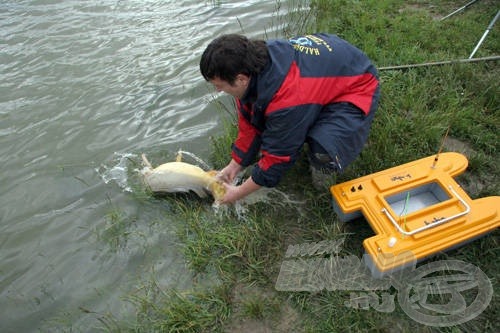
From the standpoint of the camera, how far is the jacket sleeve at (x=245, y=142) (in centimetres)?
278

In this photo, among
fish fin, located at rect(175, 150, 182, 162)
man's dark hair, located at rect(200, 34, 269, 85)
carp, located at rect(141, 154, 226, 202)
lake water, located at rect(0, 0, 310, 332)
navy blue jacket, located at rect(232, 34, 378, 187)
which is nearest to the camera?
man's dark hair, located at rect(200, 34, 269, 85)

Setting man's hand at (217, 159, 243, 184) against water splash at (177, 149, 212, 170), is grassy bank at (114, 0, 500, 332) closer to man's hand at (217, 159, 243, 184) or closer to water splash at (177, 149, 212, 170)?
water splash at (177, 149, 212, 170)

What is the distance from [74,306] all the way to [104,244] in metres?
0.52

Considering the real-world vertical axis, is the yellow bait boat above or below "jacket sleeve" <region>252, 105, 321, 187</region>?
below

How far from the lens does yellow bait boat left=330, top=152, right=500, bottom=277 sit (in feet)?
7.14

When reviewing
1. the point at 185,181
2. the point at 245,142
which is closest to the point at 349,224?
the point at 245,142

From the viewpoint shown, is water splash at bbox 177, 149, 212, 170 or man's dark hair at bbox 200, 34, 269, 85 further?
water splash at bbox 177, 149, 212, 170

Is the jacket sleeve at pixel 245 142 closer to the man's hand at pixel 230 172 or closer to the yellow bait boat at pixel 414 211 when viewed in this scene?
the man's hand at pixel 230 172

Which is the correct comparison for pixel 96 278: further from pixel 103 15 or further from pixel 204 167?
pixel 103 15

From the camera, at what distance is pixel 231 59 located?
2096 mm

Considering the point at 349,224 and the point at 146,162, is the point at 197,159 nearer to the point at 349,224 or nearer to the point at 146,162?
the point at 146,162

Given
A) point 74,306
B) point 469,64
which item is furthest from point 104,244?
point 469,64

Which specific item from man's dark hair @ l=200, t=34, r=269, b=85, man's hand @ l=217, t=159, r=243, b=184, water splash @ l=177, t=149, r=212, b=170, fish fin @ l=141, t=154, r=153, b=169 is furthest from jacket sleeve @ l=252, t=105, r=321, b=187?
fish fin @ l=141, t=154, r=153, b=169

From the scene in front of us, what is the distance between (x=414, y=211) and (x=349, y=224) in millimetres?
477
